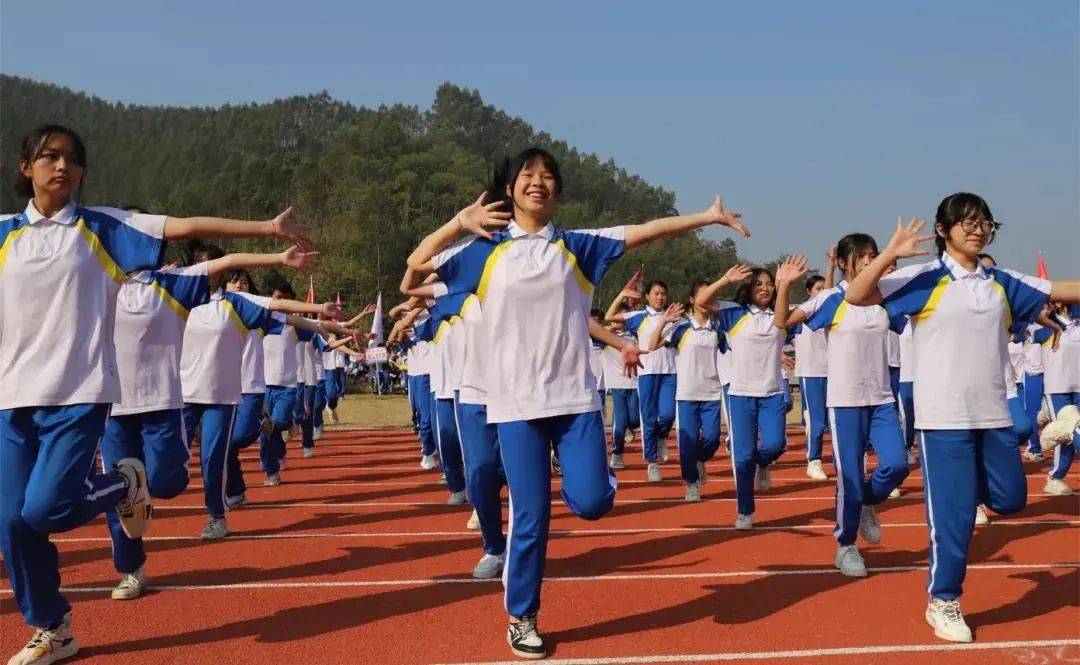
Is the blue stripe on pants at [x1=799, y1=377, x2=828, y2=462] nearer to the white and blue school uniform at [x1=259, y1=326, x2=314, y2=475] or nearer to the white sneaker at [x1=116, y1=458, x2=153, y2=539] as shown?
the white and blue school uniform at [x1=259, y1=326, x2=314, y2=475]

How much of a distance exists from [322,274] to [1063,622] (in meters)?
55.3

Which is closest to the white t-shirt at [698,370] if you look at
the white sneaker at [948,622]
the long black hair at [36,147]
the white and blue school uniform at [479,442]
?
the white and blue school uniform at [479,442]

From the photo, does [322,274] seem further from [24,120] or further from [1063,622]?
[24,120]

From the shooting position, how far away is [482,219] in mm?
5117

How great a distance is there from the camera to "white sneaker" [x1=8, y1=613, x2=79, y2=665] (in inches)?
191

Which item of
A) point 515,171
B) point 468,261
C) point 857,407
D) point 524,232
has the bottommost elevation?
point 857,407

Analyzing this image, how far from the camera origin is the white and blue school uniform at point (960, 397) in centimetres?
532

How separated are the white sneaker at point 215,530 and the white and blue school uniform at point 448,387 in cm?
208

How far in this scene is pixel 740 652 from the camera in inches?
200

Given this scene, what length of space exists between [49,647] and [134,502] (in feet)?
2.80

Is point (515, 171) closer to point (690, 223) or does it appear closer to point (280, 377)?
point (690, 223)

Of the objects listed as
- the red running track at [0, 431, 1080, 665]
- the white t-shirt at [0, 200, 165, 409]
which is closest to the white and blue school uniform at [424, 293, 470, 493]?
the red running track at [0, 431, 1080, 665]

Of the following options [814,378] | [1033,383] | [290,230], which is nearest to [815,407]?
[814,378]

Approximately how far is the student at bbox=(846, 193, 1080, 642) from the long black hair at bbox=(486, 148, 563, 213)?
5.39ft
